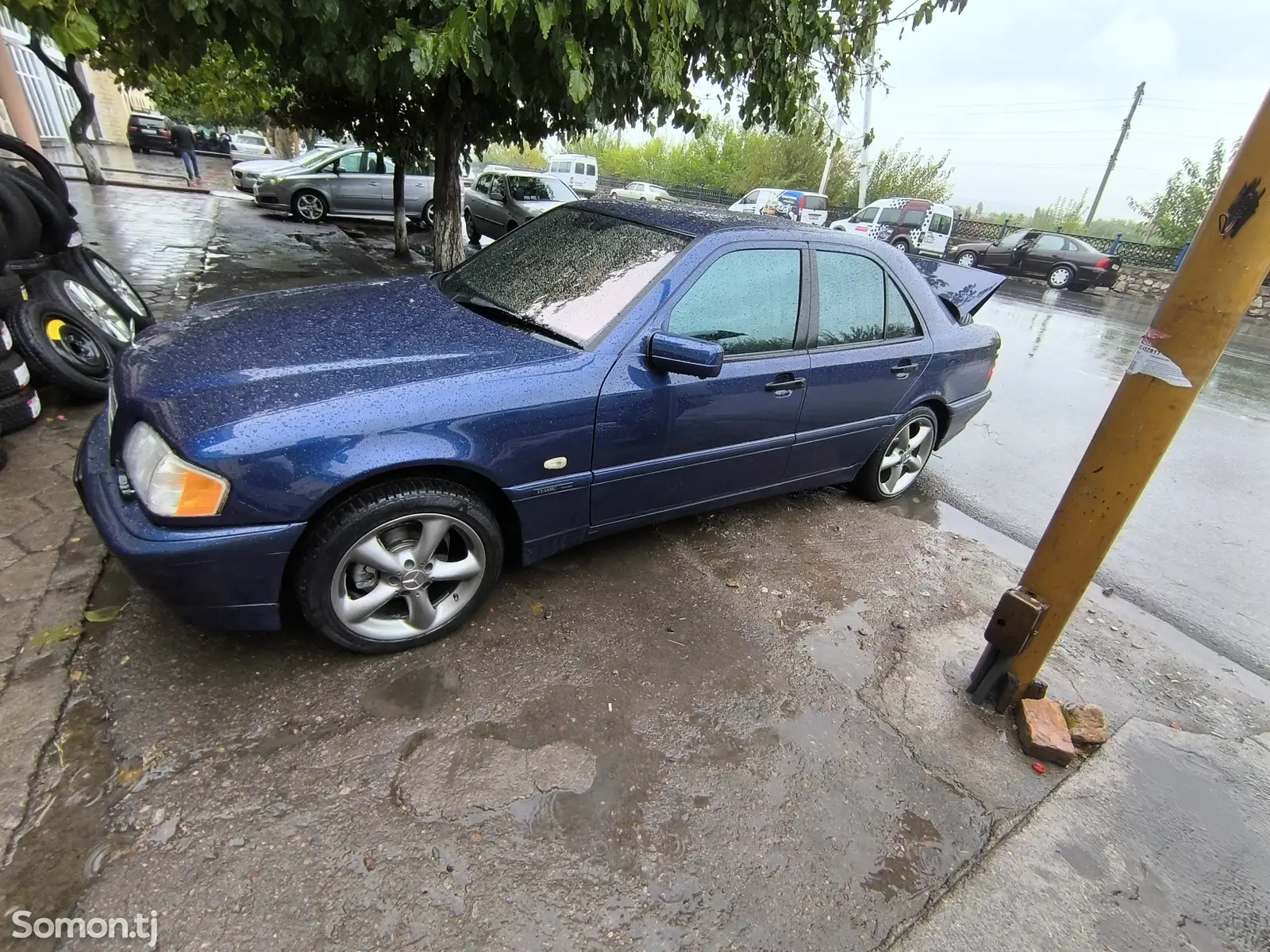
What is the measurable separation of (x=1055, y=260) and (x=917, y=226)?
154 inches

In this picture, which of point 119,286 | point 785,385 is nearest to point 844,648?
point 785,385

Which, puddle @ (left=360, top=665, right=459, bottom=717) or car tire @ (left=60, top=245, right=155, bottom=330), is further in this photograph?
car tire @ (left=60, top=245, right=155, bottom=330)

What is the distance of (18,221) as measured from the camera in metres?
3.78

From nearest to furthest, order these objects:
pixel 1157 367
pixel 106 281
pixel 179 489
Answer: pixel 179 489 < pixel 1157 367 < pixel 106 281

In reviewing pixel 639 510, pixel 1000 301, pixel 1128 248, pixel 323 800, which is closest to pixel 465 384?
pixel 639 510

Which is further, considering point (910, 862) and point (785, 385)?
point (785, 385)

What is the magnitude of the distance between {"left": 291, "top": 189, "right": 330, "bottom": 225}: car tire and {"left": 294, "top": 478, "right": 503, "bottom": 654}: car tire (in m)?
13.3

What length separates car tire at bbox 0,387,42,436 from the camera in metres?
3.42

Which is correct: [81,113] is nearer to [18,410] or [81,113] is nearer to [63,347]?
[63,347]

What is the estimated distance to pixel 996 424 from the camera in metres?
6.07

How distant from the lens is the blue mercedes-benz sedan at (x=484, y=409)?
198 cm

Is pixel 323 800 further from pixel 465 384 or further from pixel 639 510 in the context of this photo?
pixel 639 510

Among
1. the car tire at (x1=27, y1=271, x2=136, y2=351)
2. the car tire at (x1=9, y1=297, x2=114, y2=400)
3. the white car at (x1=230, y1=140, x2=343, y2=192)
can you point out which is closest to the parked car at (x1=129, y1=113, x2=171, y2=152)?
the white car at (x1=230, y1=140, x2=343, y2=192)

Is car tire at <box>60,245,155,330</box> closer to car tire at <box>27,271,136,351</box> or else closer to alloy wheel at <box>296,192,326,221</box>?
car tire at <box>27,271,136,351</box>
